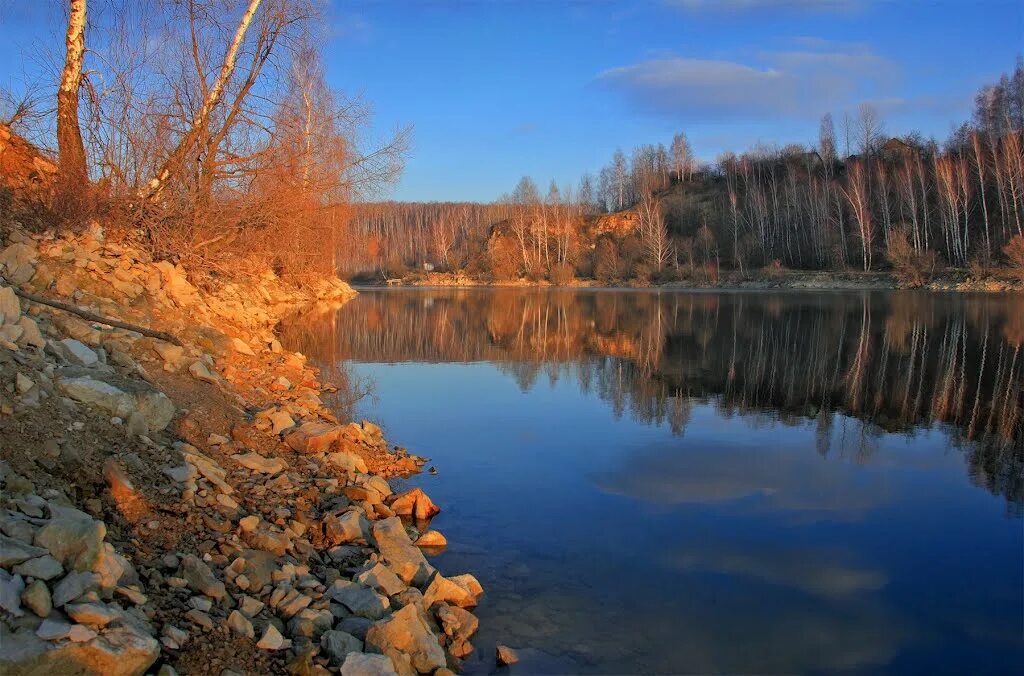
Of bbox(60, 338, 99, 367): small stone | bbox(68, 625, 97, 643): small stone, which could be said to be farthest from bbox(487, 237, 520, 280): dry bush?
bbox(68, 625, 97, 643): small stone

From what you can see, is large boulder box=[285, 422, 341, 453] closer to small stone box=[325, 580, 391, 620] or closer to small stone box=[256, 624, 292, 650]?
small stone box=[325, 580, 391, 620]

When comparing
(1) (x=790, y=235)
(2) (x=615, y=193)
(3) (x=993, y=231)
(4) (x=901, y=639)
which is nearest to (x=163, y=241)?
(4) (x=901, y=639)

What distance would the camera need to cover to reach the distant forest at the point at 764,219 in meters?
53.0

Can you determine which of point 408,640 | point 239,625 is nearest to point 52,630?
point 239,625

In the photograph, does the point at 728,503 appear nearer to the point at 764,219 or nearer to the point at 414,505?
the point at 414,505

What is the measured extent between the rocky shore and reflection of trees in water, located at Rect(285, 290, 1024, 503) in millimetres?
5760

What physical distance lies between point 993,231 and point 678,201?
36.2 meters

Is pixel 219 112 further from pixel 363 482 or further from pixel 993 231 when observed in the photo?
pixel 993 231

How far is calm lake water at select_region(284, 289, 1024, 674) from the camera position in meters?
4.51

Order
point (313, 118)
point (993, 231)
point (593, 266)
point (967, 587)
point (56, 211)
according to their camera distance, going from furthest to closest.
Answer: point (593, 266)
point (993, 231)
point (313, 118)
point (56, 211)
point (967, 587)

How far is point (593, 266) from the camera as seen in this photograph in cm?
7862

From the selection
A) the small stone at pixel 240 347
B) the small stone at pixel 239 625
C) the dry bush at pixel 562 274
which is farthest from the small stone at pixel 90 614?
the dry bush at pixel 562 274

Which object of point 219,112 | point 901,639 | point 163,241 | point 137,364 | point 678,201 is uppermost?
point 678,201

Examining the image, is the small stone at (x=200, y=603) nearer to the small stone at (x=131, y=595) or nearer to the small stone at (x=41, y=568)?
the small stone at (x=131, y=595)
